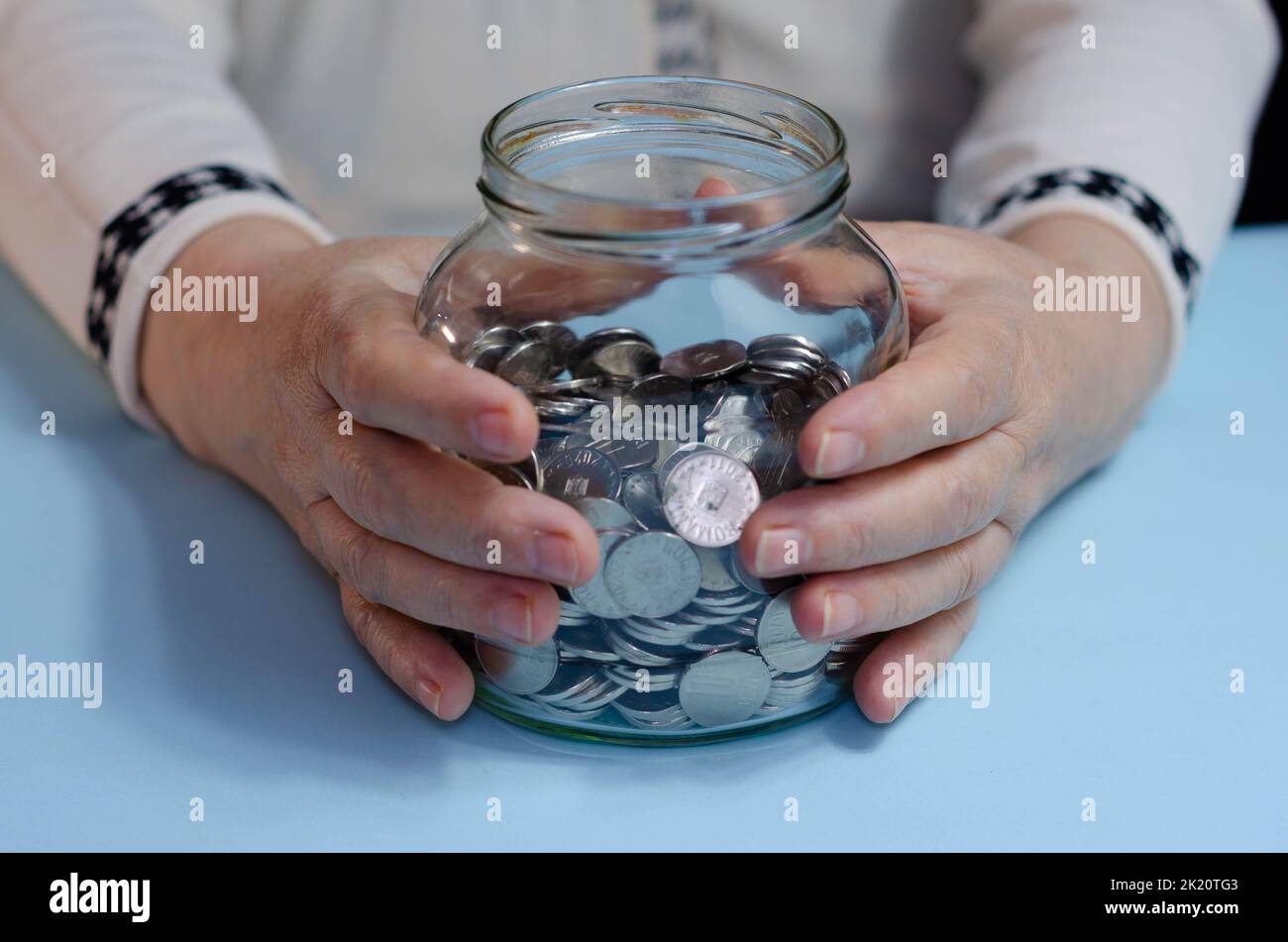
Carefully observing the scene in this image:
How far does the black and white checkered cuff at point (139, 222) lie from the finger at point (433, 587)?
40cm

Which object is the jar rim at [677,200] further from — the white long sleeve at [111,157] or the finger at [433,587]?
the white long sleeve at [111,157]

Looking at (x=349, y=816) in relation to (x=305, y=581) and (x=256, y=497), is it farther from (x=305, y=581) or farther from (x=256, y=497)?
(x=256, y=497)

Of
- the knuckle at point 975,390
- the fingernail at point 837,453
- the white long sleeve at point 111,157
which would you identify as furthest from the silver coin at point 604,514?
the white long sleeve at point 111,157

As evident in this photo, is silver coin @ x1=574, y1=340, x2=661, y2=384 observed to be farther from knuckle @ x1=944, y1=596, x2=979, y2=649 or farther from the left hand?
knuckle @ x1=944, y1=596, x2=979, y2=649

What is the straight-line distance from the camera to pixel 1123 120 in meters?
1.18

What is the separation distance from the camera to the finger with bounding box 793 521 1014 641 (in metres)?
0.72

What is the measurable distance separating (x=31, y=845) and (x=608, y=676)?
0.34 m

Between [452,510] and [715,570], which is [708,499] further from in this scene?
[452,510]

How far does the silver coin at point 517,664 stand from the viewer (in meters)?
0.74

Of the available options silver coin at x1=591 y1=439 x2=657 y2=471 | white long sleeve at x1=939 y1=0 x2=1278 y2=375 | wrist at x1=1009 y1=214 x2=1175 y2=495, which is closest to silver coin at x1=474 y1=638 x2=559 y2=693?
silver coin at x1=591 y1=439 x2=657 y2=471

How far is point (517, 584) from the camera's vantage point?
713 mm

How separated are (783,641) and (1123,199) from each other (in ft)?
1.98

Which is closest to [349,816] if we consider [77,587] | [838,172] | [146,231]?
[77,587]

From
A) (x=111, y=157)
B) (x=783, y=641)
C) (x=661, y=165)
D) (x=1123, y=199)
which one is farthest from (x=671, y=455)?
(x=111, y=157)
